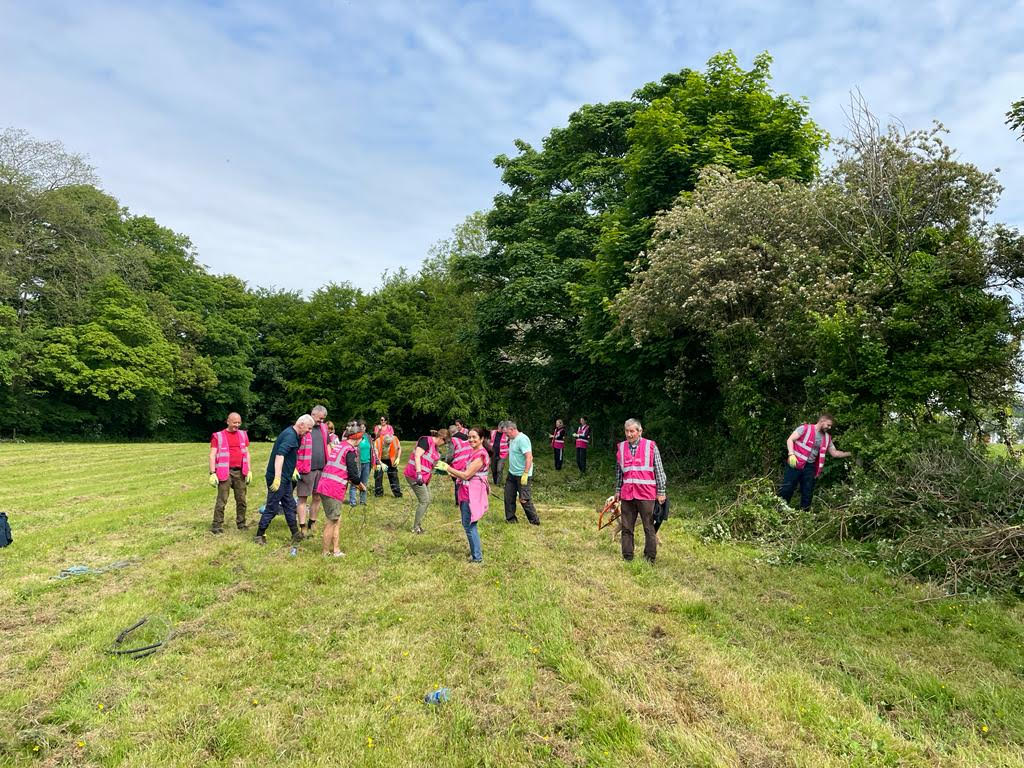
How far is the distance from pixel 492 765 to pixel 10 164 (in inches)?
1519

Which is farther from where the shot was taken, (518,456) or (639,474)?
(518,456)

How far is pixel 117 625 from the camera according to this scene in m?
5.37

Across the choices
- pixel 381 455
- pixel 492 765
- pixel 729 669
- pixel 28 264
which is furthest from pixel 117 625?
pixel 28 264

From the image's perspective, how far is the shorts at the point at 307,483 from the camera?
925 centimetres

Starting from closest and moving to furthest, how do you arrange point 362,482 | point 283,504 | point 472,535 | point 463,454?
point 472,535, point 463,454, point 283,504, point 362,482

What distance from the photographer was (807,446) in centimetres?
974

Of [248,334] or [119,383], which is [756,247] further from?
[248,334]

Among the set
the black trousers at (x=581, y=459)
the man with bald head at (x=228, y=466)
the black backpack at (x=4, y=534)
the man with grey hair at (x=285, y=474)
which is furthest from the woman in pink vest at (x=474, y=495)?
the black trousers at (x=581, y=459)

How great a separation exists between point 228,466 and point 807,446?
977 cm

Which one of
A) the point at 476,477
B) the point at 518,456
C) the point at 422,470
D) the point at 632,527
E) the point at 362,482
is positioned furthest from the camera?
the point at 362,482

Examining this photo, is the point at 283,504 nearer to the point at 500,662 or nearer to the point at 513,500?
the point at 513,500

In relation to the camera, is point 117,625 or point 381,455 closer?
point 117,625

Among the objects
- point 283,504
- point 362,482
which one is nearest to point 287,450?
point 283,504

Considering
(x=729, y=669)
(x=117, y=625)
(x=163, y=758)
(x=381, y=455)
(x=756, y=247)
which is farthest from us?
(x=381, y=455)
